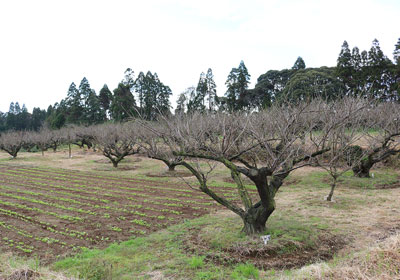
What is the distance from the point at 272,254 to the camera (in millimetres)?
5781

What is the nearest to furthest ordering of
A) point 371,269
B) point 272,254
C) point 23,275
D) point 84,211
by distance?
point 371,269
point 23,275
point 272,254
point 84,211

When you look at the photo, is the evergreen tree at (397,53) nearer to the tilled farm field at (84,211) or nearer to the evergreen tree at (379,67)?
the evergreen tree at (379,67)

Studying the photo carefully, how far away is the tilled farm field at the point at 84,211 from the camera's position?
24.4 feet

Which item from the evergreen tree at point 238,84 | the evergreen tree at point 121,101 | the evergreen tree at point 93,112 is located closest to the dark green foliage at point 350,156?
the evergreen tree at point 238,84

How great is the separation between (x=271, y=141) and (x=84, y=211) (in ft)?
25.7

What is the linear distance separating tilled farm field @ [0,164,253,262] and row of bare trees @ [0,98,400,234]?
6.30ft

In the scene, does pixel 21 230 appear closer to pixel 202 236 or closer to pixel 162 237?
pixel 162 237

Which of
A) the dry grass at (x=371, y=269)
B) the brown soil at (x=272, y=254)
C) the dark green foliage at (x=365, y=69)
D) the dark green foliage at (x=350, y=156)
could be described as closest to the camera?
the dry grass at (x=371, y=269)

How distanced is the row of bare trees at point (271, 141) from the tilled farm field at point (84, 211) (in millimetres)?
1919

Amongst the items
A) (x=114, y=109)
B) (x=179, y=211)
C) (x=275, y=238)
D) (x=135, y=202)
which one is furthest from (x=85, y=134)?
(x=275, y=238)

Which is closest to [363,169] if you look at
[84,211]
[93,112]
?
[84,211]

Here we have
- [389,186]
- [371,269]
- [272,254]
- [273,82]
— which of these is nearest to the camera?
[371,269]

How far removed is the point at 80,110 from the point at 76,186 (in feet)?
145

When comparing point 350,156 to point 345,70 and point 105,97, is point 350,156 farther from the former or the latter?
point 105,97
